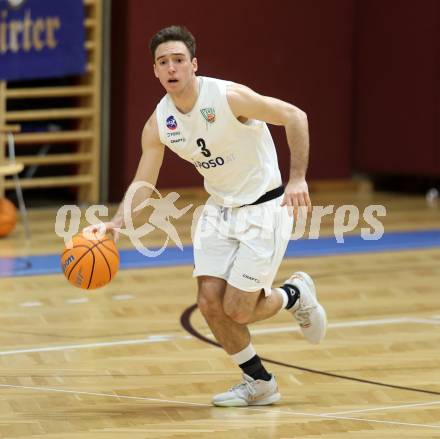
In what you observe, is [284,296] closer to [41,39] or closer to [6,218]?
[6,218]

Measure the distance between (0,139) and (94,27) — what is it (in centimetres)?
185

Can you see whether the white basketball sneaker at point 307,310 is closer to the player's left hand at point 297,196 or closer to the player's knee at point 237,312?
the player's knee at point 237,312

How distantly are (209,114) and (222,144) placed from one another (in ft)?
0.56

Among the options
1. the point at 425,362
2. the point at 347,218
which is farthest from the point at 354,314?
the point at 347,218

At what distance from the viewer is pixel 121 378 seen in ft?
22.4

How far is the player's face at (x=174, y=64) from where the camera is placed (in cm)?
595

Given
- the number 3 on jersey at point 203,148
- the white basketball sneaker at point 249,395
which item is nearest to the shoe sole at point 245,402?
the white basketball sneaker at point 249,395

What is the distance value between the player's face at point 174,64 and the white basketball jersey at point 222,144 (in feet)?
0.58

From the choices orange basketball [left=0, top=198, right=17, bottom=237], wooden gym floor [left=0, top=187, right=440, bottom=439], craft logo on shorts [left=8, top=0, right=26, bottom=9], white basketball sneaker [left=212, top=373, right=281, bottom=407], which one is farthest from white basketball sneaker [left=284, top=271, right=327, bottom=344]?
craft logo on shorts [left=8, top=0, right=26, bottom=9]

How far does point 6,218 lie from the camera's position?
11.4 metres

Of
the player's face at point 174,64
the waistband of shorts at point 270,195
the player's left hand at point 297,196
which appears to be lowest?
the waistband of shorts at point 270,195

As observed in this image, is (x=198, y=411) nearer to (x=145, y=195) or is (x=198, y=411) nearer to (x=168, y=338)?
(x=145, y=195)

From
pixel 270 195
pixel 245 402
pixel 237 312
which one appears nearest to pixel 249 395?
pixel 245 402

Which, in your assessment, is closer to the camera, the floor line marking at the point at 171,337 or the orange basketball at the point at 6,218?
the floor line marking at the point at 171,337
